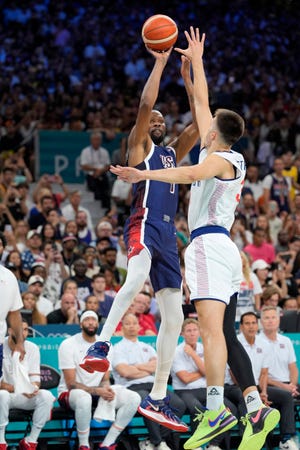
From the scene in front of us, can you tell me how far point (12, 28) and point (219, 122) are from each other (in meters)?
20.5

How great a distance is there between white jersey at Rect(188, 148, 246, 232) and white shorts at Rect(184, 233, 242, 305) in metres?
0.15

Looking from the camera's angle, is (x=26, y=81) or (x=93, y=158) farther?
(x=26, y=81)

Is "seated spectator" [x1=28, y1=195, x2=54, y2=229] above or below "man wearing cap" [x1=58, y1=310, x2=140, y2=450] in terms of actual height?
above

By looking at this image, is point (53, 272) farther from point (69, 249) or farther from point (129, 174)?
point (129, 174)

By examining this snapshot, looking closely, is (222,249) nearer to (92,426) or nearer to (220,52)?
(92,426)

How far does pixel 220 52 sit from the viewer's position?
98.7ft

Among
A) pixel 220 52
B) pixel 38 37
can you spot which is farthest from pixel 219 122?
pixel 220 52

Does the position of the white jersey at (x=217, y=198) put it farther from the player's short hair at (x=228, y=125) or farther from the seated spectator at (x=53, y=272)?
the seated spectator at (x=53, y=272)

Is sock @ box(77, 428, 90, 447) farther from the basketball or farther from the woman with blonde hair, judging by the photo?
the basketball

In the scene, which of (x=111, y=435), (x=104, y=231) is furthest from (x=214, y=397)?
(x=104, y=231)

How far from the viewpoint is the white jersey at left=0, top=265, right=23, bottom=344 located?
11375mm

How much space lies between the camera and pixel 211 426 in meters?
8.34

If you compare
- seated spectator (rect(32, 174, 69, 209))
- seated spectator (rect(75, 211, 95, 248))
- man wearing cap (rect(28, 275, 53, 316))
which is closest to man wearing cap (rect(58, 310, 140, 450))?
man wearing cap (rect(28, 275, 53, 316))

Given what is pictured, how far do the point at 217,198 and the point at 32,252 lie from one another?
8.39 m
